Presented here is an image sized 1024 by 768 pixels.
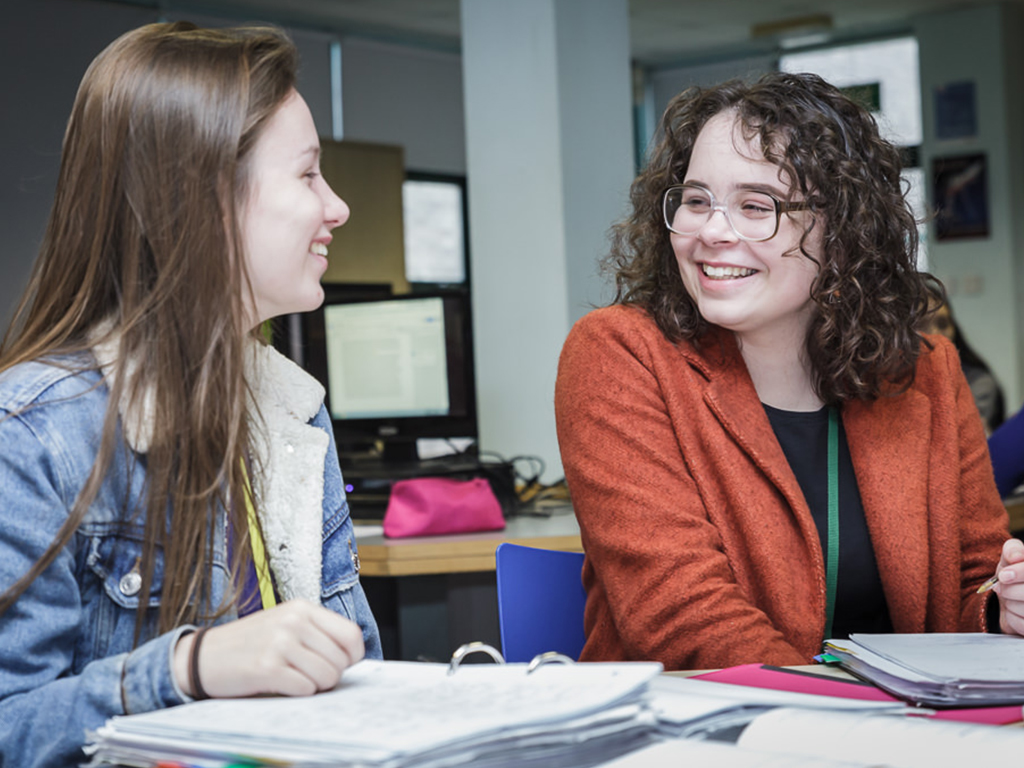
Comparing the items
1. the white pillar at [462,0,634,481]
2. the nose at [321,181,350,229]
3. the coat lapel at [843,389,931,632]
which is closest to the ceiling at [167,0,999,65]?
the white pillar at [462,0,634,481]

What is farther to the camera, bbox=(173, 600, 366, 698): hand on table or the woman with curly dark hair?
the woman with curly dark hair

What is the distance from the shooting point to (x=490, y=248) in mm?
3412

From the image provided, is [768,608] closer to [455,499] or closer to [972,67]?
[455,499]

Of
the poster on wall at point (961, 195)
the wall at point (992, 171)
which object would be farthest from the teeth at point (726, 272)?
the poster on wall at point (961, 195)

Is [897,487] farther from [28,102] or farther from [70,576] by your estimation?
[28,102]

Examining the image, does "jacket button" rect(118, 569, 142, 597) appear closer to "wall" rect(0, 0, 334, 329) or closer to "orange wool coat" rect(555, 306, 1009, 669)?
"orange wool coat" rect(555, 306, 1009, 669)

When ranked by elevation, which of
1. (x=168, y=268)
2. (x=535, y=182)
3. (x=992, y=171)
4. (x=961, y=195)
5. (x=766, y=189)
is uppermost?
(x=992, y=171)

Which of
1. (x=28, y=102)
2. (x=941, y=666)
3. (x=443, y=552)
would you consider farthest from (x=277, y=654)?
(x=28, y=102)

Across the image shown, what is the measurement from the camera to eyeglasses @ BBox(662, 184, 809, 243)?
159cm

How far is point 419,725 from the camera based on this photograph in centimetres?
75

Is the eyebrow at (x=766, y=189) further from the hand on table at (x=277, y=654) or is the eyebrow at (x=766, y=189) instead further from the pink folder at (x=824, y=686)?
the hand on table at (x=277, y=654)

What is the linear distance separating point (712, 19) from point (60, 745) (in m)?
7.09

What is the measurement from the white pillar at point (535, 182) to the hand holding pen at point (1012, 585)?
2003mm

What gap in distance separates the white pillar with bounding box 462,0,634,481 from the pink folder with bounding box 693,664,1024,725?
2.19m
